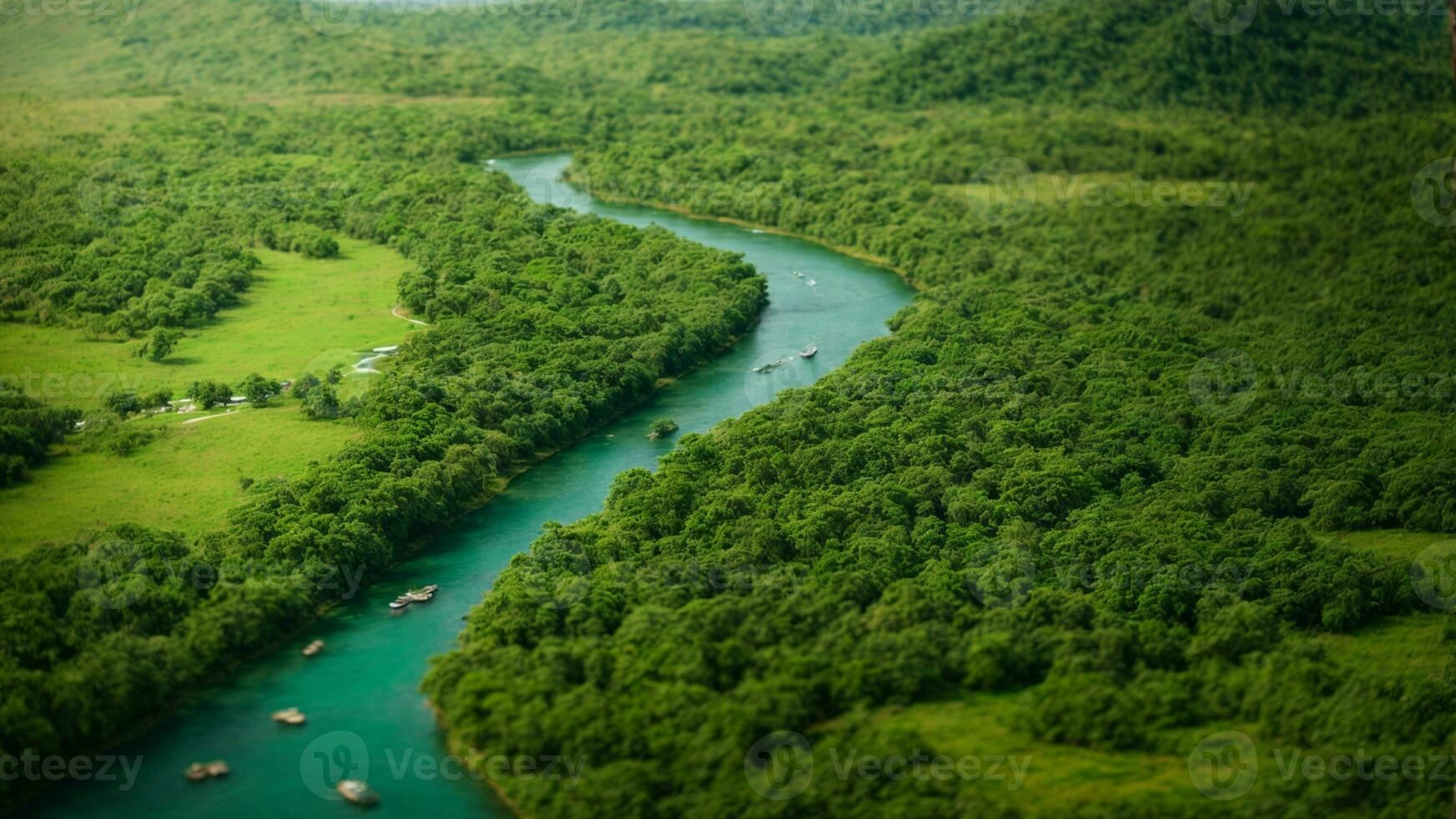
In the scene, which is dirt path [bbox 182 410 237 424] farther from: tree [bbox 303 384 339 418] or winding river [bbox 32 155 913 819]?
winding river [bbox 32 155 913 819]

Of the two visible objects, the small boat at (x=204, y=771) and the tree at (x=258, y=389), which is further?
the tree at (x=258, y=389)

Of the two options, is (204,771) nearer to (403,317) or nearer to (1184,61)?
(403,317)

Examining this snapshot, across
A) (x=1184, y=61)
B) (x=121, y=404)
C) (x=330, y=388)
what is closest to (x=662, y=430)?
(x=330, y=388)

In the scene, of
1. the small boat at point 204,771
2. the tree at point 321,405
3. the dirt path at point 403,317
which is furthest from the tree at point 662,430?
the small boat at point 204,771

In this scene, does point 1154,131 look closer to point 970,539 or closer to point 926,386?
point 926,386

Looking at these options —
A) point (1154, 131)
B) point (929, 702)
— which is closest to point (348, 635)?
point (929, 702)

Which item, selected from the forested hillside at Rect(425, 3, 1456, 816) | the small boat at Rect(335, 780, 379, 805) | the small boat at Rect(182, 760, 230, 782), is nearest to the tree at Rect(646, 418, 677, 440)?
the forested hillside at Rect(425, 3, 1456, 816)

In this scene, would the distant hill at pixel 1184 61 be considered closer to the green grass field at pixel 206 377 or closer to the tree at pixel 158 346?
the green grass field at pixel 206 377
